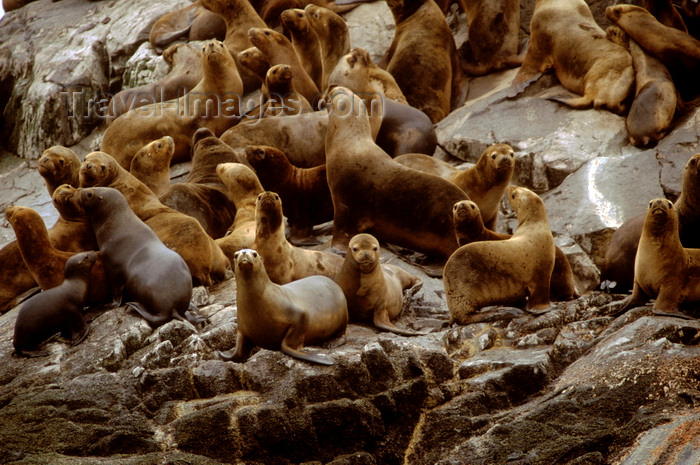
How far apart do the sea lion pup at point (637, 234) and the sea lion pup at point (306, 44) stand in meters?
5.56

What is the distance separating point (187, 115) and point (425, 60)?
2.85 meters

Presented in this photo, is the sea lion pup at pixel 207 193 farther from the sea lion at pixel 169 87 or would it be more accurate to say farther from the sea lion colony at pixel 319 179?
the sea lion at pixel 169 87

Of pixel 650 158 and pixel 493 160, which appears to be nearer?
pixel 493 160

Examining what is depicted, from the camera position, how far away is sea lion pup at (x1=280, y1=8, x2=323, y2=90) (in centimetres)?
1196

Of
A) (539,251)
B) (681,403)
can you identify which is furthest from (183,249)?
(681,403)

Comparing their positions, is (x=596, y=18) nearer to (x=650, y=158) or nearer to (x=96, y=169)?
(x=650, y=158)

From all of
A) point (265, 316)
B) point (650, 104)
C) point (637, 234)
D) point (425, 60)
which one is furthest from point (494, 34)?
point (265, 316)

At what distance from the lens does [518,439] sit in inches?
A: 187

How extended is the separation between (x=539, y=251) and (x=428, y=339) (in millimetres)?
→ 1058

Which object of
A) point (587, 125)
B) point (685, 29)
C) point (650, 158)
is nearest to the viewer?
point (650, 158)

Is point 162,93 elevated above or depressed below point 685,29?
below

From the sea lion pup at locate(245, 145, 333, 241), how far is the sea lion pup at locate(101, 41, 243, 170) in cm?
230

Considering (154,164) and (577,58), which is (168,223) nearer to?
(154,164)

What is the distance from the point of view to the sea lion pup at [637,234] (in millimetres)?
6860
